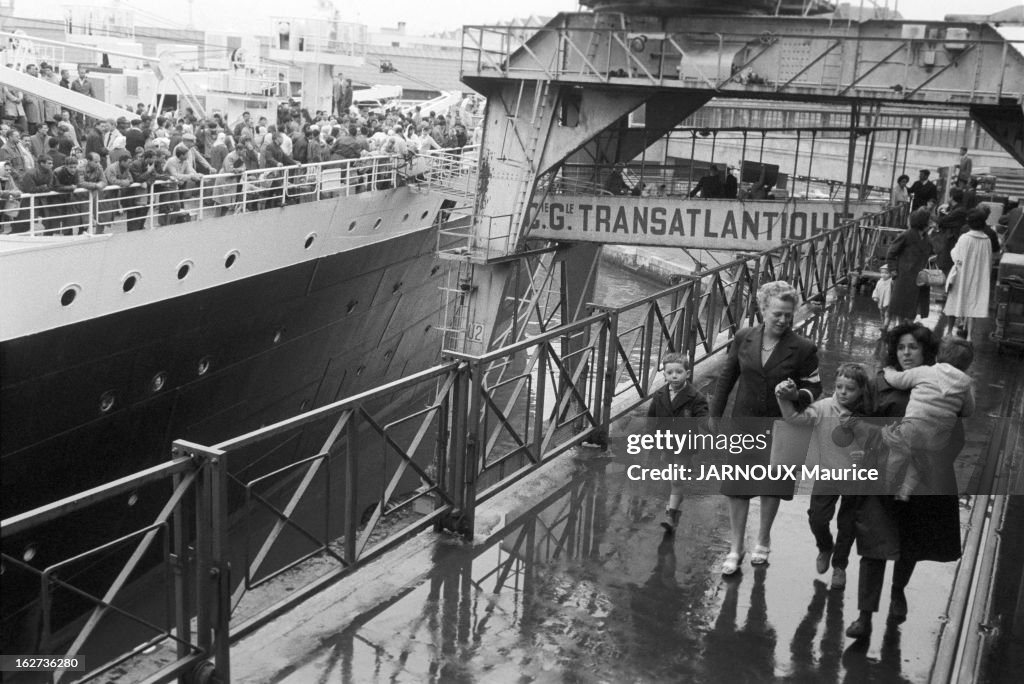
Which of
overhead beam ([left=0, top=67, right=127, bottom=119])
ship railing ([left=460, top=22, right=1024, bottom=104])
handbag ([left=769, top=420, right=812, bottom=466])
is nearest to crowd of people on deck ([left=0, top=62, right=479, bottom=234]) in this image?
overhead beam ([left=0, top=67, right=127, bottom=119])

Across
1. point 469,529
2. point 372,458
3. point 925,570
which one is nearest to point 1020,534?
point 925,570

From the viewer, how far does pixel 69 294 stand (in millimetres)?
11766

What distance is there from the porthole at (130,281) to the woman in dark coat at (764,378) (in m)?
8.83

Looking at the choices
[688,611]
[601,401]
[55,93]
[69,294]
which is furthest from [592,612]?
[55,93]

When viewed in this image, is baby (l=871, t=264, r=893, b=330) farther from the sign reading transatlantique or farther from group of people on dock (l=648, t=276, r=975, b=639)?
group of people on dock (l=648, t=276, r=975, b=639)

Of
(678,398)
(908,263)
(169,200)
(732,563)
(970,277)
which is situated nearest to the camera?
(732,563)

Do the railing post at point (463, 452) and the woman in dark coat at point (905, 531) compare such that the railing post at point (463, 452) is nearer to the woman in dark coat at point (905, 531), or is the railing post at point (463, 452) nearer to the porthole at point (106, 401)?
the woman in dark coat at point (905, 531)

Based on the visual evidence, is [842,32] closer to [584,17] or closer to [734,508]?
[584,17]

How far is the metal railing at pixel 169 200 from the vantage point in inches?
467

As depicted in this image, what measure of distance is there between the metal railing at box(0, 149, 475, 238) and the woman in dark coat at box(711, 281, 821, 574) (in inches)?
312

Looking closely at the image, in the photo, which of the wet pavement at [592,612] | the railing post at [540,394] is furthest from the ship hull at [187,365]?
the wet pavement at [592,612]

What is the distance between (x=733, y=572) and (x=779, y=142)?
4047 cm

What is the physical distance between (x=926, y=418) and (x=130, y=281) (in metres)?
10.1

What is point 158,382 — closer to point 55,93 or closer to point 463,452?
point 55,93
